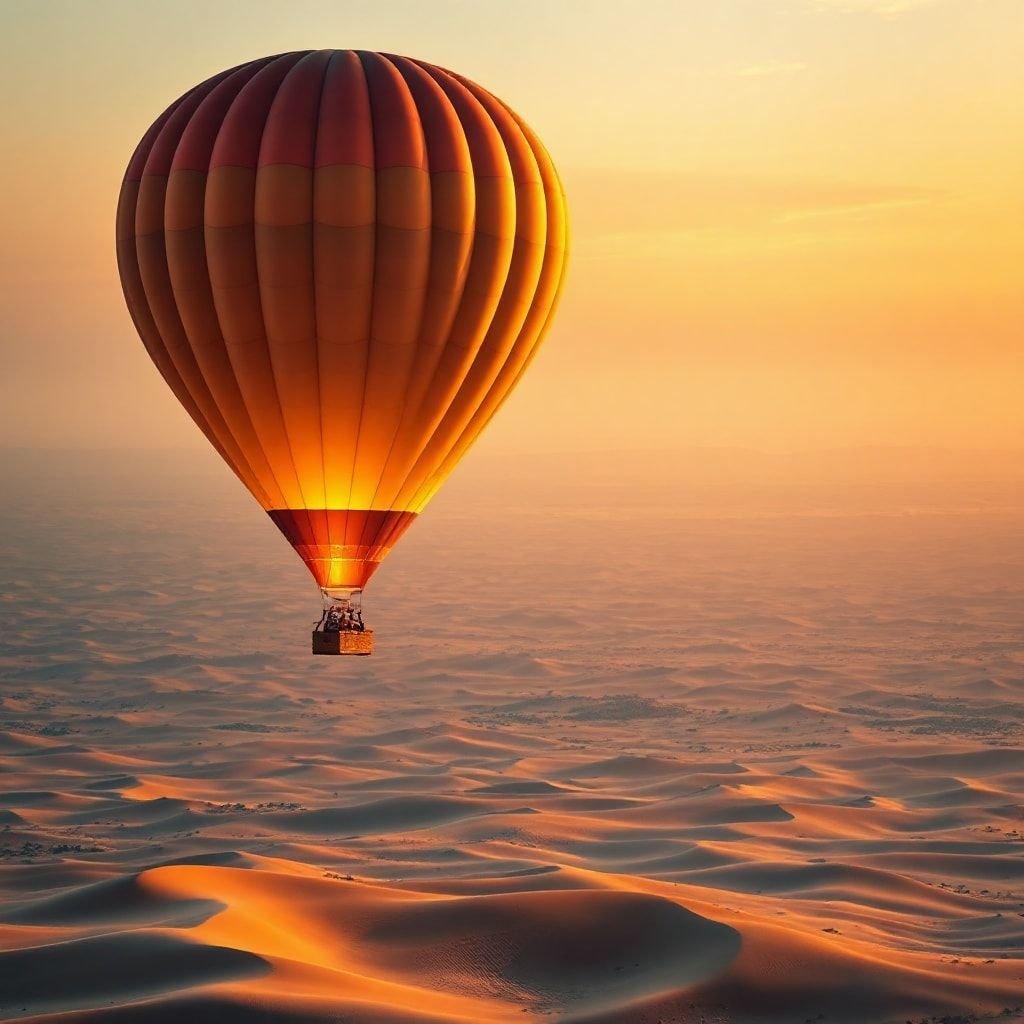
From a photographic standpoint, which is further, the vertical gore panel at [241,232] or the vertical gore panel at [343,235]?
the vertical gore panel at [241,232]

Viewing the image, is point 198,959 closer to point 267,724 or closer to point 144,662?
point 267,724

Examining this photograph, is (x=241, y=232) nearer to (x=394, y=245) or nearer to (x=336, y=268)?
(x=336, y=268)

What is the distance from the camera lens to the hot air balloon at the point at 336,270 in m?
26.7

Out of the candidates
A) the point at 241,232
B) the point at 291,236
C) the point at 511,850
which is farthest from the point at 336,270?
the point at 511,850

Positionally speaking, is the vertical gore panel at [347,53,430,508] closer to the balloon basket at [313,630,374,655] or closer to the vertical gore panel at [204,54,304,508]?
the vertical gore panel at [204,54,304,508]

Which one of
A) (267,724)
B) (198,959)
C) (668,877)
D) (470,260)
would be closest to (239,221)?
(470,260)

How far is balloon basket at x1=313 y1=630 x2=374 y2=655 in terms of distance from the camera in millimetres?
26984

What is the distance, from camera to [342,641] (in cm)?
2703

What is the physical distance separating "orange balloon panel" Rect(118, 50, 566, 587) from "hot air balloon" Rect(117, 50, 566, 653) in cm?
3

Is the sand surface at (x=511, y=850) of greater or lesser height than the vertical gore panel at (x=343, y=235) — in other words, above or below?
below

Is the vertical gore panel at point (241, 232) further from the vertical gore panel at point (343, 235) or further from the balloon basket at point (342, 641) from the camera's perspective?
the balloon basket at point (342, 641)

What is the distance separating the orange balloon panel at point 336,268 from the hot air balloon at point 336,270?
28 mm

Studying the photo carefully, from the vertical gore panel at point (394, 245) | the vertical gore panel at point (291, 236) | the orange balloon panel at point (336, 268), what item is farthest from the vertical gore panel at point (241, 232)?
the vertical gore panel at point (394, 245)

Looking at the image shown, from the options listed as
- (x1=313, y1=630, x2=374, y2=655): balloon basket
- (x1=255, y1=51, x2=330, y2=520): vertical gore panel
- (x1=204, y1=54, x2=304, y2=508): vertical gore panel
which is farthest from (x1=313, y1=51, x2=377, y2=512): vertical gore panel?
(x1=313, y1=630, x2=374, y2=655): balloon basket
